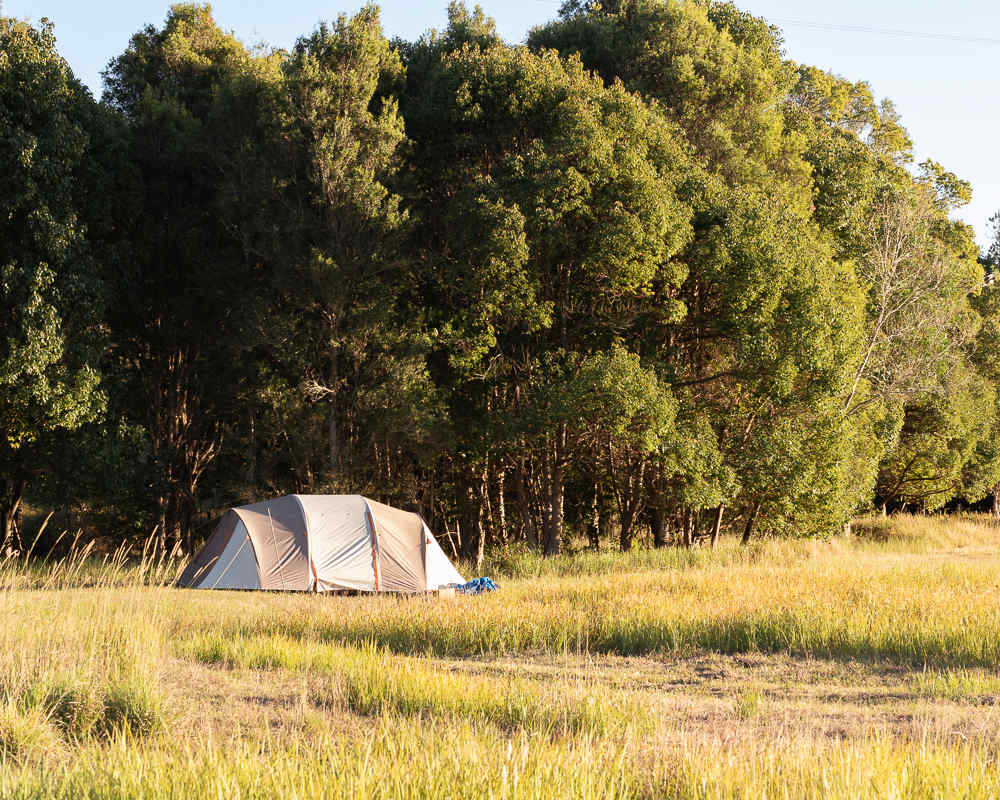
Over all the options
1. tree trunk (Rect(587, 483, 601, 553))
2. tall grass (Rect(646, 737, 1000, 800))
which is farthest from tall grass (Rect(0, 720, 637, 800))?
tree trunk (Rect(587, 483, 601, 553))

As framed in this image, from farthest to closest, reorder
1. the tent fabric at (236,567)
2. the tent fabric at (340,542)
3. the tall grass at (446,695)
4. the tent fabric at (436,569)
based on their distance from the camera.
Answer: the tent fabric at (436,569) → the tent fabric at (340,542) → the tent fabric at (236,567) → the tall grass at (446,695)

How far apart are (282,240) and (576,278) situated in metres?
6.28

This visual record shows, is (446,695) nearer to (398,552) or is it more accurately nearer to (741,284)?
(398,552)

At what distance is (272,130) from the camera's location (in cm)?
1839

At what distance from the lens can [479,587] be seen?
14609mm

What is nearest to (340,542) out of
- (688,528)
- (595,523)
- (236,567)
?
Answer: (236,567)

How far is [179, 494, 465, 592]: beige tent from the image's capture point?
14.7 m

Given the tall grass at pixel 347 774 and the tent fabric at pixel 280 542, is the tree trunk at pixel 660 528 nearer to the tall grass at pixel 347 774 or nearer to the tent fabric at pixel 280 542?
the tent fabric at pixel 280 542

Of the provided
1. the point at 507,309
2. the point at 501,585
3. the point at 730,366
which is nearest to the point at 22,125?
the point at 507,309

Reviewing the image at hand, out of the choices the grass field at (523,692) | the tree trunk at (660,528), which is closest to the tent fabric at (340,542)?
the grass field at (523,692)

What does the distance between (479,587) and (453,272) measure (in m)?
6.62

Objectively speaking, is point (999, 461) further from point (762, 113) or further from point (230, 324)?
point (230, 324)

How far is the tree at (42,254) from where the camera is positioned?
1636 cm

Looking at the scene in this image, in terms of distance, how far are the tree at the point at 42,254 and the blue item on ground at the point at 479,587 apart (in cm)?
830
